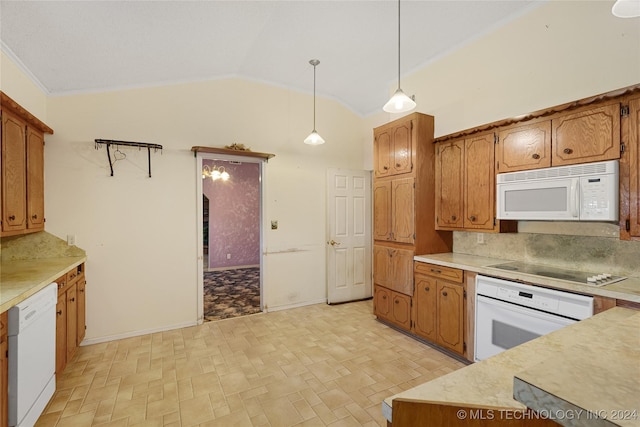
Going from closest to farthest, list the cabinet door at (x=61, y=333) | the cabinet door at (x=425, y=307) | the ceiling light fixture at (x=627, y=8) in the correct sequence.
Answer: the ceiling light fixture at (x=627, y=8), the cabinet door at (x=61, y=333), the cabinet door at (x=425, y=307)

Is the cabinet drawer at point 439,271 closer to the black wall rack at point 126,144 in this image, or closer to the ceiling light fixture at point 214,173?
the black wall rack at point 126,144

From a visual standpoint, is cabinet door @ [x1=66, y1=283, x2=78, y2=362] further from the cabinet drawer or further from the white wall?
the cabinet drawer

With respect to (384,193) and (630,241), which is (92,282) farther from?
(630,241)

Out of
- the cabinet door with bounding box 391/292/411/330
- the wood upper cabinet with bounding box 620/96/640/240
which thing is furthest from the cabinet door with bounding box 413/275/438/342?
the wood upper cabinet with bounding box 620/96/640/240

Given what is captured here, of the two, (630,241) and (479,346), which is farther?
(479,346)

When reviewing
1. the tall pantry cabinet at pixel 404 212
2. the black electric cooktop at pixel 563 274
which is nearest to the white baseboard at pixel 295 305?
the tall pantry cabinet at pixel 404 212

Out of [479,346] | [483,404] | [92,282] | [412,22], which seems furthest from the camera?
[92,282]

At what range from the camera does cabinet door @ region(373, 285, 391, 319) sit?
3705 millimetres

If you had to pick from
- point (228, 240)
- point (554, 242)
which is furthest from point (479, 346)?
point (228, 240)

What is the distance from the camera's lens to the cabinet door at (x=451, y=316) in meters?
2.82

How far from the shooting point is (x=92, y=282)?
10.9ft

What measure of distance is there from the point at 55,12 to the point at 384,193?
11.2 feet

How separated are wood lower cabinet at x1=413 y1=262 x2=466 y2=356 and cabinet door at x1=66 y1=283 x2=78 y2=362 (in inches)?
134

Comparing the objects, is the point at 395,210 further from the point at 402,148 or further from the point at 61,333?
the point at 61,333
